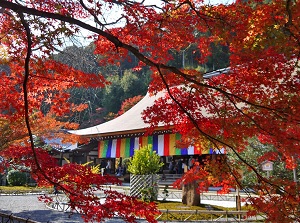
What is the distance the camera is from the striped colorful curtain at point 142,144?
13.2 metres

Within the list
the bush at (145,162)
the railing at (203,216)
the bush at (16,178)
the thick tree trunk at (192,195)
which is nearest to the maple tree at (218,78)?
the railing at (203,216)

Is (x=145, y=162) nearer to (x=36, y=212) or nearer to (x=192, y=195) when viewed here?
(x=192, y=195)

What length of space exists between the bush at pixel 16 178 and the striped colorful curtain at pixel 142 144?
3941mm

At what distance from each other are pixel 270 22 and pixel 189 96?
1.27 m

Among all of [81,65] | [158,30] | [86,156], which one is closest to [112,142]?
[86,156]

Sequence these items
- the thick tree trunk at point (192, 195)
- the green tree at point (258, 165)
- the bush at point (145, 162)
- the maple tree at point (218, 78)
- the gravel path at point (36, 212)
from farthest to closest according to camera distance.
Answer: the bush at point (145, 162), the green tree at point (258, 165), the thick tree trunk at point (192, 195), the gravel path at point (36, 212), the maple tree at point (218, 78)

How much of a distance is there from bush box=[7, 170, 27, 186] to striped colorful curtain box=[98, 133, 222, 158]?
3.94 meters

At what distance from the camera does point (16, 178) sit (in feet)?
49.0

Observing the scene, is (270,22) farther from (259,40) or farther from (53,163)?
(53,163)

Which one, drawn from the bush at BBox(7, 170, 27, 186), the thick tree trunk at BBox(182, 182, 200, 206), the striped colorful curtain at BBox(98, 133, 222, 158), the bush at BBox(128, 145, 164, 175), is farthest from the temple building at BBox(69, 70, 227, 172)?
the thick tree trunk at BBox(182, 182, 200, 206)

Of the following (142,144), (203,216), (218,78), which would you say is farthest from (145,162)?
(142,144)

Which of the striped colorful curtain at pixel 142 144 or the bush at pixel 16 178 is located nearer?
the striped colorful curtain at pixel 142 144

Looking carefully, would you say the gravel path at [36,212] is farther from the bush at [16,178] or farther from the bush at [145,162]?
the bush at [16,178]

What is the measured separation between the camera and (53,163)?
3678mm
